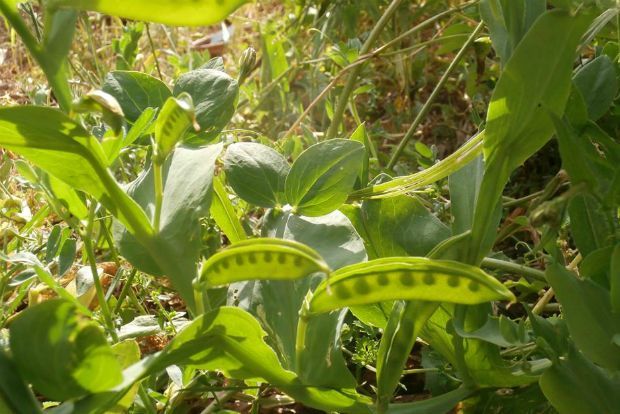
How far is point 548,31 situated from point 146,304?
2.35 ft

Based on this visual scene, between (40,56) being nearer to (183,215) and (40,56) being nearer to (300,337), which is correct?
(183,215)

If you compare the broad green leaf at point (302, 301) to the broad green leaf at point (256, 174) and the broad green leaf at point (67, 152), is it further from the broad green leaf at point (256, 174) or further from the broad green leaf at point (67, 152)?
→ the broad green leaf at point (67, 152)

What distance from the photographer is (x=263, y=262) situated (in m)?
0.61

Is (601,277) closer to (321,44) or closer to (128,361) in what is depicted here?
(128,361)

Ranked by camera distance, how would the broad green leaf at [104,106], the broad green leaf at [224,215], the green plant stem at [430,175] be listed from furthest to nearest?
1. the broad green leaf at [224,215]
2. the green plant stem at [430,175]
3. the broad green leaf at [104,106]

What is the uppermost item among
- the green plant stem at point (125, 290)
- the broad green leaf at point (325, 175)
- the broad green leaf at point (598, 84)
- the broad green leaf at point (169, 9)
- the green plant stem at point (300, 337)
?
the broad green leaf at point (169, 9)

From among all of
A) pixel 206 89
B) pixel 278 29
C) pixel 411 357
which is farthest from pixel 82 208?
pixel 278 29

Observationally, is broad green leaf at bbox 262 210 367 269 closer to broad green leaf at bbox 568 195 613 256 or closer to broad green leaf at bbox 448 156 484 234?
broad green leaf at bbox 448 156 484 234

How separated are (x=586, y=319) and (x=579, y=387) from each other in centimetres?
6

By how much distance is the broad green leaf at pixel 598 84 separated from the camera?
84 cm

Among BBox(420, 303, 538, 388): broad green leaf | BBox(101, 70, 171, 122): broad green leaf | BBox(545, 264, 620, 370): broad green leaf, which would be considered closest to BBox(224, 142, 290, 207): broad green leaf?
BBox(101, 70, 171, 122): broad green leaf

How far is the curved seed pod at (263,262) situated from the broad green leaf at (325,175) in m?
0.21

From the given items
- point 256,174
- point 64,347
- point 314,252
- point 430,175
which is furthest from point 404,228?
point 64,347

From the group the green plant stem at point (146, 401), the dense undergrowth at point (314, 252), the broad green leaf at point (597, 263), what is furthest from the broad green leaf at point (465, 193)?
the green plant stem at point (146, 401)
